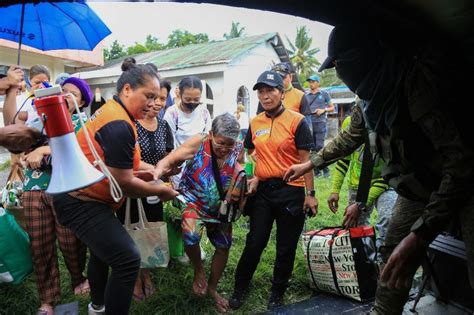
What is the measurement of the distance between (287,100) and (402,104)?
406 cm

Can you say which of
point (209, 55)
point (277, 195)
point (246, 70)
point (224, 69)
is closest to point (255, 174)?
point (277, 195)

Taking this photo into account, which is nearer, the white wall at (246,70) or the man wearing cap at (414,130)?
the man wearing cap at (414,130)

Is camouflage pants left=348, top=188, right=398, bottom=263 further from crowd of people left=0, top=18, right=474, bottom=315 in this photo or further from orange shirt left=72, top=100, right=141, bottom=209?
orange shirt left=72, top=100, right=141, bottom=209

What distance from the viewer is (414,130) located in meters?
1.95

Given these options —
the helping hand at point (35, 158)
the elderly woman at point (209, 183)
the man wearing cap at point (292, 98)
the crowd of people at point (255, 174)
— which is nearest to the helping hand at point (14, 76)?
the crowd of people at point (255, 174)

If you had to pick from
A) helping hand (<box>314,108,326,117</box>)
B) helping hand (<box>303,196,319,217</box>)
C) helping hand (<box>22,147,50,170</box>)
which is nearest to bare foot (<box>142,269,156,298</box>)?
helping hand (<box>22,147,50,170</box>)

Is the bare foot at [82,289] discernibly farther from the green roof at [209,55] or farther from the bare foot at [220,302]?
the green roof at [209,55]

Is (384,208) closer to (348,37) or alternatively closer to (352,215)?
(352,215)

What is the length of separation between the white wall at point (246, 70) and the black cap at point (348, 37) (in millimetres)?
10869

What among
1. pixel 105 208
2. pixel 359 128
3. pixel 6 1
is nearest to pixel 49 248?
pixel 105 208

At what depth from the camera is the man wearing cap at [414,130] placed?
1756 millimetres

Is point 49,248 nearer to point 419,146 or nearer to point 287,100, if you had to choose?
point 419,146

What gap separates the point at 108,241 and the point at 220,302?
1.44 m

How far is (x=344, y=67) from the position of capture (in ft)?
6.88
